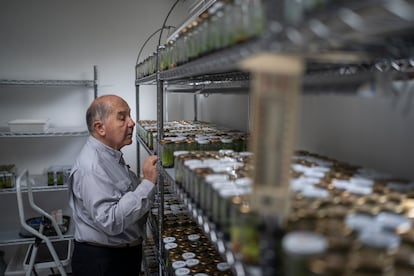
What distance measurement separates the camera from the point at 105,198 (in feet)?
6.26

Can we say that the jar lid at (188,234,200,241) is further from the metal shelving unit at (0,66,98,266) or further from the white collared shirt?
the metal shelving unit at (0,66,98,266)

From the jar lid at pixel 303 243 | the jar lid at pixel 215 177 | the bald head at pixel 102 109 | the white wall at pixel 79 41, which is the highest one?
the white wall at pixel 79 41

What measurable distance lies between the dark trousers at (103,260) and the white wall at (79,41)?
196cm

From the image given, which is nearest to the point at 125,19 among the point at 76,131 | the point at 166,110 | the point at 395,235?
the point at 166,110

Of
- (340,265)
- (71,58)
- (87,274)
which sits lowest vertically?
(87,274)

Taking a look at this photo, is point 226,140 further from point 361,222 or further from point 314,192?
point 361,222

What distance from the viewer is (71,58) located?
12.6 feet

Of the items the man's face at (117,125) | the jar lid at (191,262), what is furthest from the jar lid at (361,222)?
the man's face at (117,125)

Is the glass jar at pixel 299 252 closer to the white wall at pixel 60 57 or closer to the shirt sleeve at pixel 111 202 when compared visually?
the shirt sleeve at pixel 111 202

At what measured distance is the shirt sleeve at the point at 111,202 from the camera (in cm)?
185

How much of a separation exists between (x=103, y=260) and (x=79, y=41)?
252 cm

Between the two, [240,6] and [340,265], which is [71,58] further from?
[340,265]

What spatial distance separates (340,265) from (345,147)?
89 centimetres

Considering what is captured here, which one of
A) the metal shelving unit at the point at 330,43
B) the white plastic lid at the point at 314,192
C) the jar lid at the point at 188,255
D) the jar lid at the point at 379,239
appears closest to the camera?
the metal shelving unit at the point at 330,43
